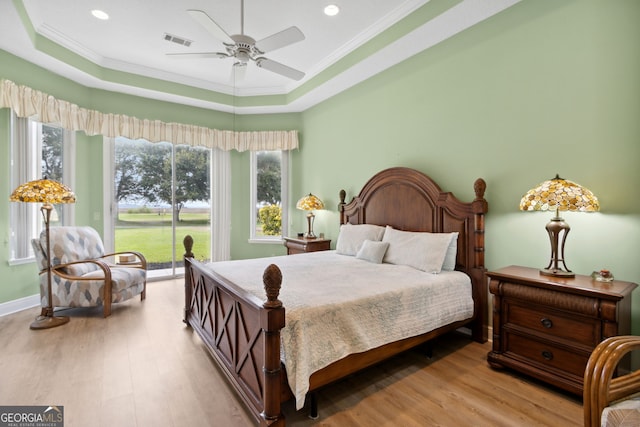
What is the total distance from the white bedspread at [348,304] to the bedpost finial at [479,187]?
766 millimetres

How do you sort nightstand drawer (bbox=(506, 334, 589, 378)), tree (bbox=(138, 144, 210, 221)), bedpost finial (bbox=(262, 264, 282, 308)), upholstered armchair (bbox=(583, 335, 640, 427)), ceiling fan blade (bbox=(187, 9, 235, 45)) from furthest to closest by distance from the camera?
tree (bbox=(138, 144, 210, 221))
ceiling fan blade (bbox=(187, 9, 235, 45))
nightstand drawer (bbox=(506, 334, 589, 378))
bedpost finial (bbox=(262, 264, 282, 308))
upholstered armchair (bbox=(583, 335, 640, 427))

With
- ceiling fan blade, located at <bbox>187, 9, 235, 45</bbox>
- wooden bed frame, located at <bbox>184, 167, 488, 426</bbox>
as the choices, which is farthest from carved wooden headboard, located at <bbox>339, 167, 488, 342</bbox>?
ceiling fan blade, located at <bbox>187, 9, 235, 45</bbox>

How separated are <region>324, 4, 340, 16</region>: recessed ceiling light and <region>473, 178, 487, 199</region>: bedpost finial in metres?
2.22

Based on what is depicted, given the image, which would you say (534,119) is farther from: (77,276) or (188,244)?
(77,276)

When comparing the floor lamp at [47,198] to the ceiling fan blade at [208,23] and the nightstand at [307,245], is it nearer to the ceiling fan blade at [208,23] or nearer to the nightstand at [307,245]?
the ceiling fan blade at [208,23]

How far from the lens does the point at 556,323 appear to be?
2094 millimetres

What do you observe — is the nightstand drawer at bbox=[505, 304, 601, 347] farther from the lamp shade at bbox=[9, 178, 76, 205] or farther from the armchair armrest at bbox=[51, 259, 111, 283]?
the lamp shade at bbox=[9, 178, 76, 205]

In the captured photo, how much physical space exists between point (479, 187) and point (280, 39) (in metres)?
2.21

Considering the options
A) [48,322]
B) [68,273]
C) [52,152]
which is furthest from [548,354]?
[52,152]

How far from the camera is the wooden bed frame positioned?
1.64 metres

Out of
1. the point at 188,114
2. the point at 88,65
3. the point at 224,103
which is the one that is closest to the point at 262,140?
the point at 224,103

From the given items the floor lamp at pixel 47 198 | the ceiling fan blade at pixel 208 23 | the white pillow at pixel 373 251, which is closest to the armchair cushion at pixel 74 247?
the floor lamp at pixel 47 198

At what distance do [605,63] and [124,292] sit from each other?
200 inches

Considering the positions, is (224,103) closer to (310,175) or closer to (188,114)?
(188,114)
